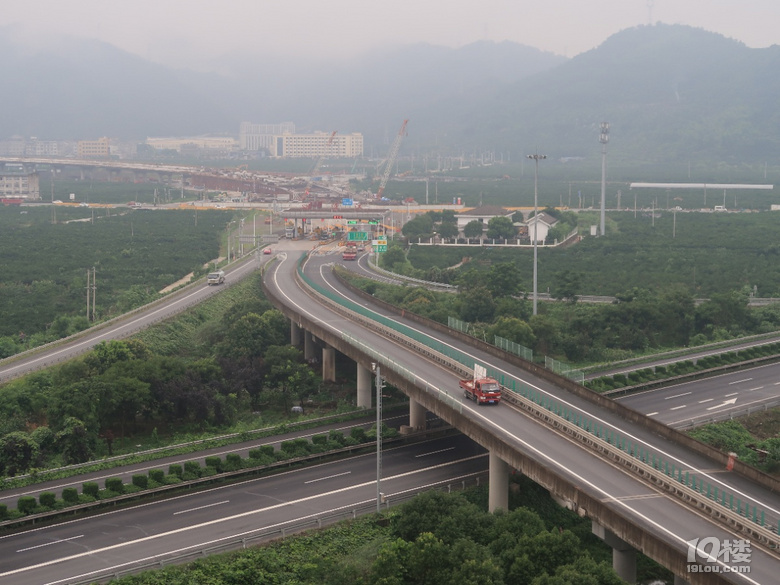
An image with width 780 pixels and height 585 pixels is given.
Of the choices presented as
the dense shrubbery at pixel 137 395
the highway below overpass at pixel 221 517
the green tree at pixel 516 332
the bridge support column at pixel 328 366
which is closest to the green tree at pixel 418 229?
the dense shrubbery at pixel 137 395

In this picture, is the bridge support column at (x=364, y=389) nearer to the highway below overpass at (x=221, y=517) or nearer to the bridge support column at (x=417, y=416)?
the bridge support column at (x=417, y=416)

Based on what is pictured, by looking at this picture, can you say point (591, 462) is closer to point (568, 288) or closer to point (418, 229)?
point (568, 288)

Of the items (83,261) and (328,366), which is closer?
(328,366)

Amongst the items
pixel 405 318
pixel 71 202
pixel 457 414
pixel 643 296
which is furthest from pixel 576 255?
pixel 71 202

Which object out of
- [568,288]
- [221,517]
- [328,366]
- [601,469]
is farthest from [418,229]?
[601,469]

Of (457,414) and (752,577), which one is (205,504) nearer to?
(457,414)
